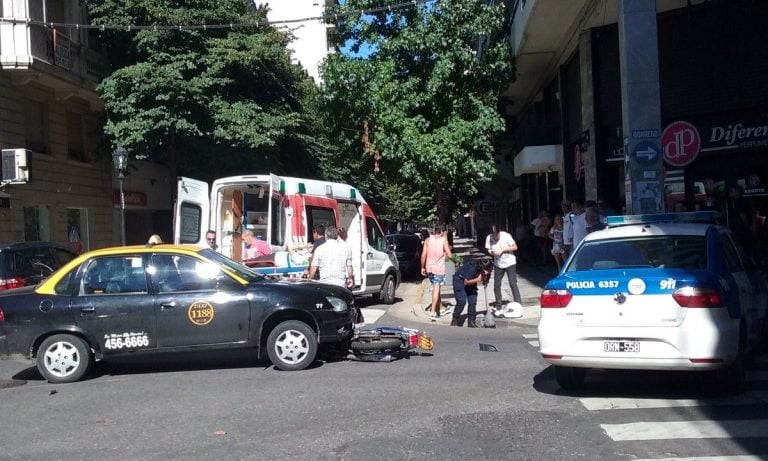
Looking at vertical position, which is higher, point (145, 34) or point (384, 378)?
point (145, 34)

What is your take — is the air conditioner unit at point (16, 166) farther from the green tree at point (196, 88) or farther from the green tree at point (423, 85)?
the green tree at point (423, 85)

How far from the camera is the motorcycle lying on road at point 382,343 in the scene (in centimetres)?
939

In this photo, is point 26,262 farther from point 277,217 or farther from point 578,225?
point 578,225

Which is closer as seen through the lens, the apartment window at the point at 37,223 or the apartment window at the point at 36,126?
the apartment window at the point at 37,223

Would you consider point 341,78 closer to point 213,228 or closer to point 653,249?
point 213,228

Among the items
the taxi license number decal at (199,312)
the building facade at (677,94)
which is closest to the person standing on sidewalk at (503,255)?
the building facade at (677,94)

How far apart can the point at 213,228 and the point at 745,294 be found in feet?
32.5

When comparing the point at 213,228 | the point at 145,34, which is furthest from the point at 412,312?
the point at 145,34

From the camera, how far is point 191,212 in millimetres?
14148

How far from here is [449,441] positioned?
19.5 ft

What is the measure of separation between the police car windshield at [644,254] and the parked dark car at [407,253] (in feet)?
50.8

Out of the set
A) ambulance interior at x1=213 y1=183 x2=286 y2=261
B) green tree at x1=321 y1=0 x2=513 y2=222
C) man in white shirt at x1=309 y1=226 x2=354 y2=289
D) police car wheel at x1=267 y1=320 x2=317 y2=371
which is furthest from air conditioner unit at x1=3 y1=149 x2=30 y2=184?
police car wheel at x1=267 y1=320 x2=317 y2=371

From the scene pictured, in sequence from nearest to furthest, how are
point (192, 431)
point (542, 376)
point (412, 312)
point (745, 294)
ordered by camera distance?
1. point (192, 431)
2. point (745, 294)
3. point (542, 376)
4. point (412, 312)

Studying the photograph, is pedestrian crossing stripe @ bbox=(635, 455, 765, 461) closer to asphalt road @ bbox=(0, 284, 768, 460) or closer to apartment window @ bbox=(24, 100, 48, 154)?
asphalt road @ bbox=(0, 284, 768, 460)
